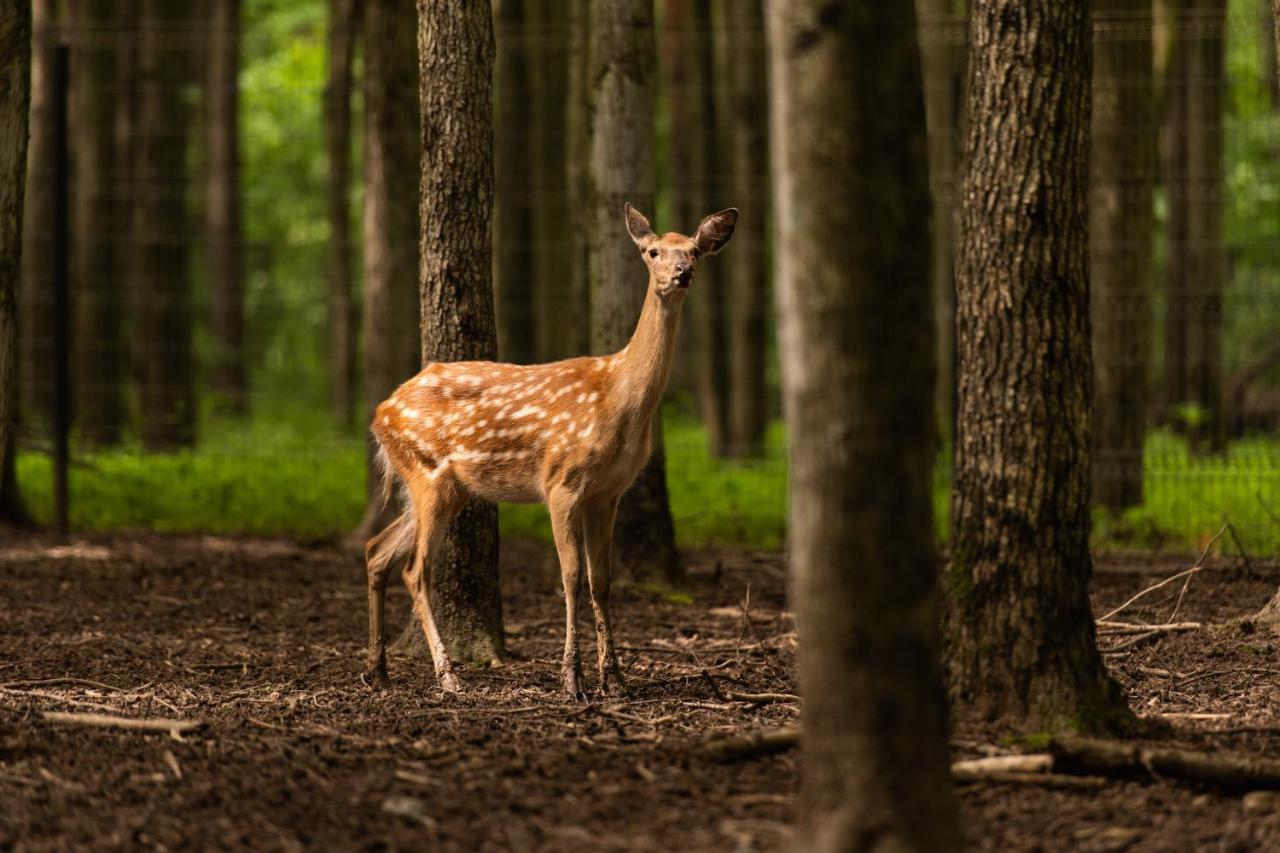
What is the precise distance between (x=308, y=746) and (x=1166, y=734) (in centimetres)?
292

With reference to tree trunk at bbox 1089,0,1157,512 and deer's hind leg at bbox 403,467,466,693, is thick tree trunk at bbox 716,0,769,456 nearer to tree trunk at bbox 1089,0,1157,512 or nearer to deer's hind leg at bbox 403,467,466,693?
tree trunk at bbox 1089,0,1157,512

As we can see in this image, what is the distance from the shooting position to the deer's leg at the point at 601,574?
24.1 ft

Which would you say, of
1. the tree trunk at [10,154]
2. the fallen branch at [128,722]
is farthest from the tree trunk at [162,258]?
the fallen branch at [128,722]

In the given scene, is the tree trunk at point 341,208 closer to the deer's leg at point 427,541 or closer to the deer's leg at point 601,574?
the deer's leg at point 427,541

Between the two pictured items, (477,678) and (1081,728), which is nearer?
(1081,728)

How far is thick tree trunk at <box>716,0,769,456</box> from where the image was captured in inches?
683

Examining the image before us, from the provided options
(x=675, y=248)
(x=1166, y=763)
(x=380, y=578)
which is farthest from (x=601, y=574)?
(x=1166, y=763)

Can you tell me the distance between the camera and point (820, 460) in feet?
13.9

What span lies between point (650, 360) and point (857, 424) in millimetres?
3382

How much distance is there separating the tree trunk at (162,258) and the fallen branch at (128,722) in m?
10.3

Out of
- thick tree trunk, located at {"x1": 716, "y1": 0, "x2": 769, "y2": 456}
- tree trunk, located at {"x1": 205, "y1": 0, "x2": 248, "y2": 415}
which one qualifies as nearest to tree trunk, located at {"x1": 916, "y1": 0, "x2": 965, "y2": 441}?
thick tree trunk, located at {"x1": 716, "y1": 0, "x2": 769, "y2": 456}

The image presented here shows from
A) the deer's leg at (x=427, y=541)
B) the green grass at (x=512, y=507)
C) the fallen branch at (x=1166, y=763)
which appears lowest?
the green grass at (x=512, y=507)

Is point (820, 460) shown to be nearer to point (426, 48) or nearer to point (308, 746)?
point (308, 746)

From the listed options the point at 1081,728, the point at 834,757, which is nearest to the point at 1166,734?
the point at 1081,728
